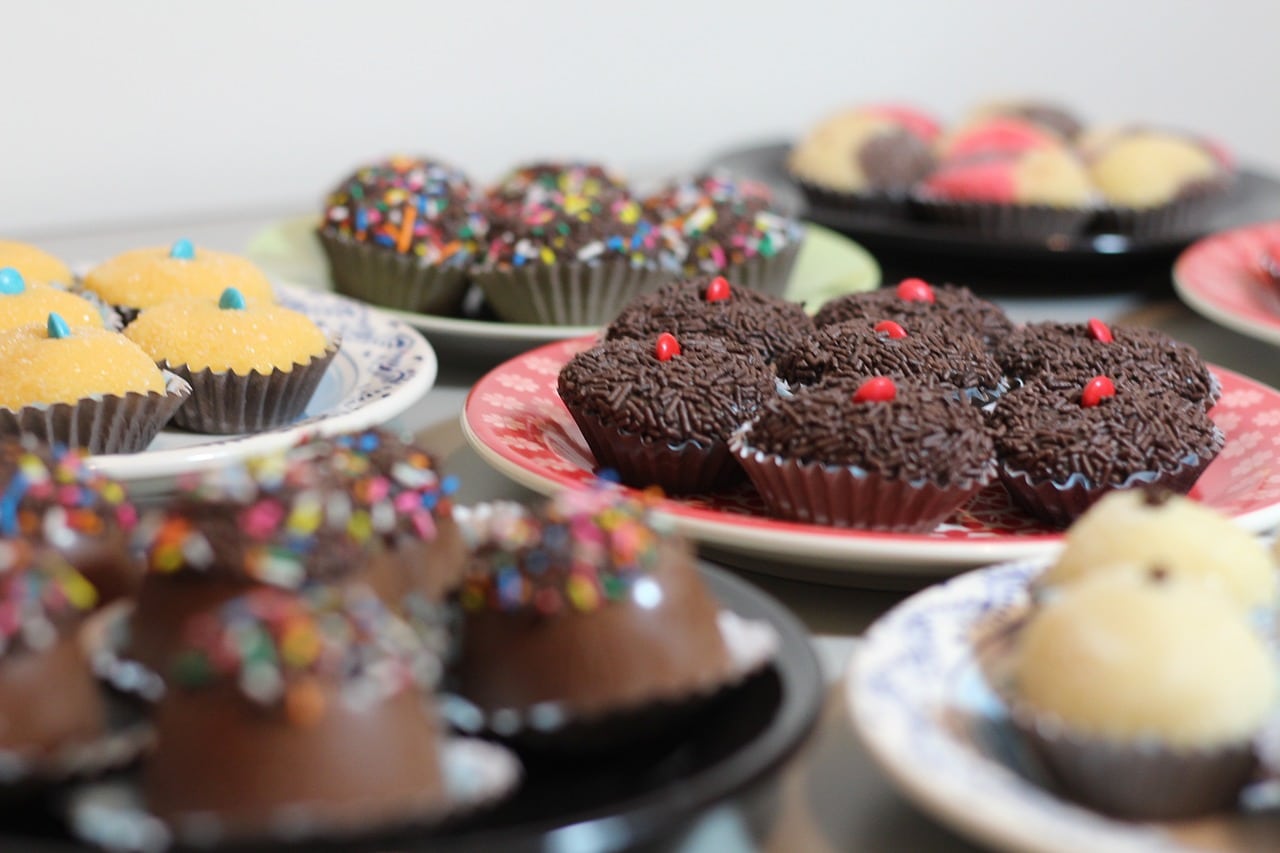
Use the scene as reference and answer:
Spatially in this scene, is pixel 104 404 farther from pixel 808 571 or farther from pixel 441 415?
pixel 808 571

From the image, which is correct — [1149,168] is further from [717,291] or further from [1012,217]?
[717,291]

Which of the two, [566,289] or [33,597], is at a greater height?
[33,597]

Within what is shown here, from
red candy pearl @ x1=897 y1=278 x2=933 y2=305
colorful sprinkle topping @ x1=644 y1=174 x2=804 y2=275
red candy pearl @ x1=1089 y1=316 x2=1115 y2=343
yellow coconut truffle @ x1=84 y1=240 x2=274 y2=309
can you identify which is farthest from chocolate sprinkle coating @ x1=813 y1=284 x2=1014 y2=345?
yellow coconut truffle @ x1=84 y1=240 x2=274 y2=309

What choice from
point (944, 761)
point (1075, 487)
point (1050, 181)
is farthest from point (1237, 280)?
point (944, 761)

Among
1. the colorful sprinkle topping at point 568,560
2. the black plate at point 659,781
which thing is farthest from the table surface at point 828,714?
the colorful sprinkle topping at point 568,560

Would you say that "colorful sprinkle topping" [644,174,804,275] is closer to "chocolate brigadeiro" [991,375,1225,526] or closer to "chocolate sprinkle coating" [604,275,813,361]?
"chocolate sprinkle coating" [604,275,813,361]

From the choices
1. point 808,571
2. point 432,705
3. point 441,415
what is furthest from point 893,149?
point 432,705
